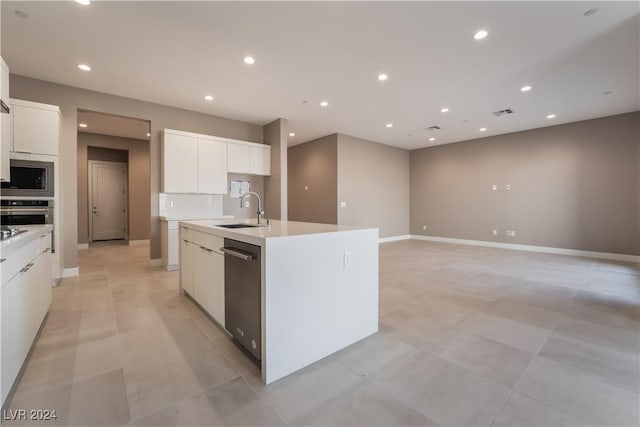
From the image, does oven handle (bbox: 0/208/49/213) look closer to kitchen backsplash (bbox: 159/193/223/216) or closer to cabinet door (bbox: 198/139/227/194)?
kitchen backsplash (bbox: 159/193/223/216)

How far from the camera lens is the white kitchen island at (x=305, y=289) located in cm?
169

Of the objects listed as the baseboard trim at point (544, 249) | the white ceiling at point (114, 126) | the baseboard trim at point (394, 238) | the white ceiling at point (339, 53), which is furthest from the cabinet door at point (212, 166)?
the baseboard trim at point (544, 249)

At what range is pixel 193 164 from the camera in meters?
5.05

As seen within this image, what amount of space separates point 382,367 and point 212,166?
183 inches

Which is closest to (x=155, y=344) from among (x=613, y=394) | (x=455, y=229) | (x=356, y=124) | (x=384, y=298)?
(x=384, y=298)

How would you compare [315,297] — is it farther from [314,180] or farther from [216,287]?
[314,180]

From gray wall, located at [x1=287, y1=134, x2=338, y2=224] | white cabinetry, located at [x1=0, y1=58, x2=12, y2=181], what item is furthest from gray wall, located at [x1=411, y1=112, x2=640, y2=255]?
white cabinetry, located at [x1=0, y1=58, x2=12, y2=181]

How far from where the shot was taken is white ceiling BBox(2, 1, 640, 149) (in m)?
2.58

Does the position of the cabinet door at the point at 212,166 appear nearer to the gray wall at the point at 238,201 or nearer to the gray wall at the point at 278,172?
the gray wall at the point at 238,201

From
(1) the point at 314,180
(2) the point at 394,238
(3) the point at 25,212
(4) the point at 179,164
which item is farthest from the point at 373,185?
(3) the point at 25,212

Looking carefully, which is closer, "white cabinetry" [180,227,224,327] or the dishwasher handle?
the dishwasher handle

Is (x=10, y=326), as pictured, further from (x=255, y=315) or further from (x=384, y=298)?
(x=384, y=298)

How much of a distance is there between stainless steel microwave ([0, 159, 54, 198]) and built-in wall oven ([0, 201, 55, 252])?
100 mm

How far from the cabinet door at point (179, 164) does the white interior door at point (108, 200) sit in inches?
183
